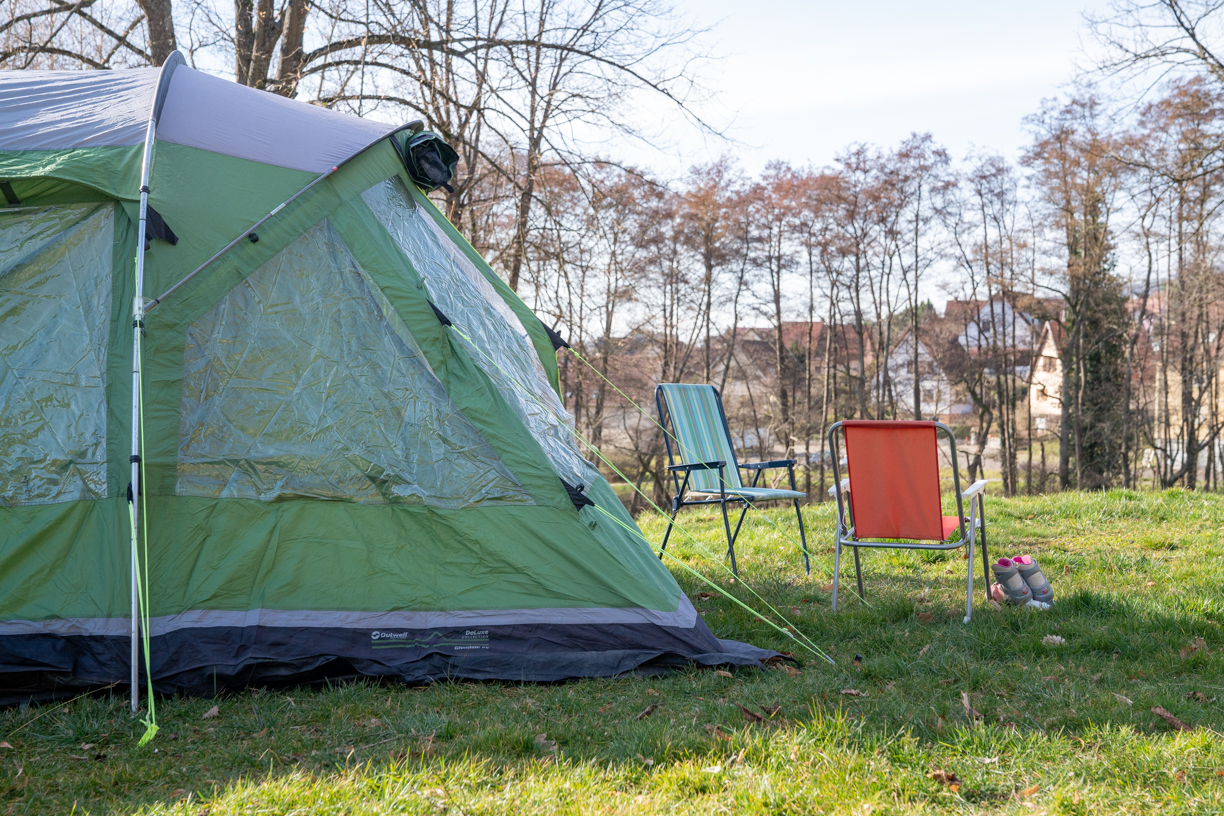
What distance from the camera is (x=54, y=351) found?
3191mm

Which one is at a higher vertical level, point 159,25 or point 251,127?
point 159,25

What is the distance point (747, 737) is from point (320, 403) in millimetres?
2107

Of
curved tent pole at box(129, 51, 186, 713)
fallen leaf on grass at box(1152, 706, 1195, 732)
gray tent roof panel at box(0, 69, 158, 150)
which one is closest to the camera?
fallen leaf on grass at box(1152, 706, 1195, 732)

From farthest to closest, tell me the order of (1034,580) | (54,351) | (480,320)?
(1034,580) < (480,320) < (54,351)

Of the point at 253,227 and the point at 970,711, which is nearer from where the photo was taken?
the point at 970,711

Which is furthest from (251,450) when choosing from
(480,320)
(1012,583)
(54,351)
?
(1012,583)

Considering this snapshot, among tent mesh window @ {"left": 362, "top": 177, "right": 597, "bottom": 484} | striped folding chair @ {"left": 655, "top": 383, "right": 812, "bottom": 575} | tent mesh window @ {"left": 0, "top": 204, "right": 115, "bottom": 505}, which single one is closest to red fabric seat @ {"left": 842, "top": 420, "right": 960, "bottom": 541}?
striped folding chair @ {"left": 655, "top": 383, "right": 812, "bottom": 575}

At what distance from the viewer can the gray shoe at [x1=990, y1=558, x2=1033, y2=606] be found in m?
4.02

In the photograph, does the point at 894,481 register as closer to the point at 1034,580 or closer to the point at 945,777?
the point at 1034,580

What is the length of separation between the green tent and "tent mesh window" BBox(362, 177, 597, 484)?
88 millimetres

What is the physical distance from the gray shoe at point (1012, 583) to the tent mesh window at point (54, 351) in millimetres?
4105

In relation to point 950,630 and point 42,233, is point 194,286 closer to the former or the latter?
point 42,233

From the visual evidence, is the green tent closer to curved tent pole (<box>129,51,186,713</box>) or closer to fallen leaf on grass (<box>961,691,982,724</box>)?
curved tent pole (<box>129,51,186,713</box>)

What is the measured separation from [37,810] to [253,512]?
128 cm
